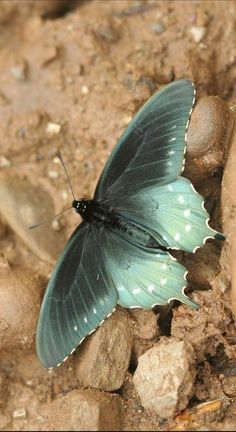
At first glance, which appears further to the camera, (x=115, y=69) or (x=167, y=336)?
(x=115, y=69)

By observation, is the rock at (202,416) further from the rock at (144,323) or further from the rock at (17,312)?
the rock at (17,312)

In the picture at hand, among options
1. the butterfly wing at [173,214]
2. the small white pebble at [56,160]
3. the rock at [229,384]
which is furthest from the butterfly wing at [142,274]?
A: the small white pebble at [56,160]

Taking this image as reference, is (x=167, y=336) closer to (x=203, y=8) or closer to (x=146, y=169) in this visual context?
(x=146, y=169)

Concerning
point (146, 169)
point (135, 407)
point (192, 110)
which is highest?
point (192, 110)

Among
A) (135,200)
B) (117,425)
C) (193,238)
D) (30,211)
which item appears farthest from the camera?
(30,211)

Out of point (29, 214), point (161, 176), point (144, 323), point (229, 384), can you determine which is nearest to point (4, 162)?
point (29, 214)

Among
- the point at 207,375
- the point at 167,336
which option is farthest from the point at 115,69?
the point at 207,375

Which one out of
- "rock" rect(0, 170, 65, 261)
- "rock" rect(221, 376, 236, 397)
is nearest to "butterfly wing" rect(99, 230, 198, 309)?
"rock" rect(221, 376, 236, 397)
